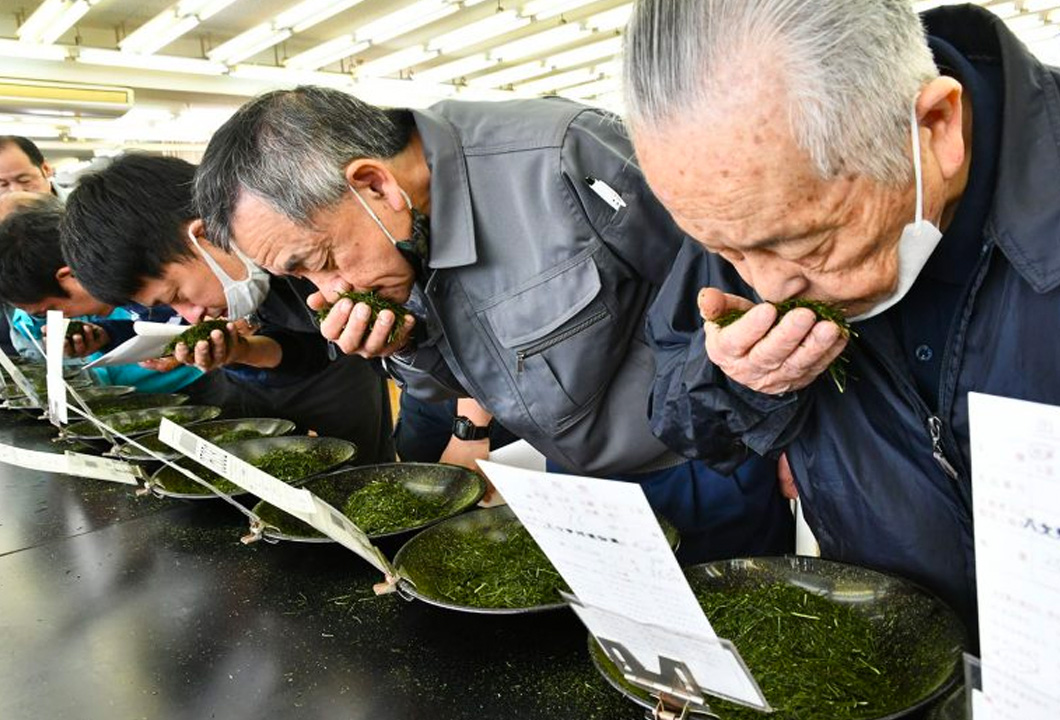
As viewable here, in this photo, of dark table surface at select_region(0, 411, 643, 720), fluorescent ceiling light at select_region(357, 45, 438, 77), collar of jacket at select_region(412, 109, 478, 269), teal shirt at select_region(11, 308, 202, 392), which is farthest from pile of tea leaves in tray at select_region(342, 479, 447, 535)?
fluorescent ceiling light at select_region(357, 45, 438, 77)

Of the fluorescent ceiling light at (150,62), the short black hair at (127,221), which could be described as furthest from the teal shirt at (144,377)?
the fluorescent ceiling light at (150,62)

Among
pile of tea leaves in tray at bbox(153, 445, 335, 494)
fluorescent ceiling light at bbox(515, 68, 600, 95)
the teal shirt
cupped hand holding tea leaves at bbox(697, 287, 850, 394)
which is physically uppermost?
cupped hand holding tea leaves at bbox(697, 287, 850, 394)

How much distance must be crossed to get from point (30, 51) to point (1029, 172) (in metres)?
9.62

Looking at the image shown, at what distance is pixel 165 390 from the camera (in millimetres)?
3232

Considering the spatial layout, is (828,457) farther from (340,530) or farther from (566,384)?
(340,530)

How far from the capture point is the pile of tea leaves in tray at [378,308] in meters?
1.60

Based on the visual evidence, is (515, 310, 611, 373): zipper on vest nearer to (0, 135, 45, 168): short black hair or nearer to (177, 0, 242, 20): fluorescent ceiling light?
(0, 135, 45, 168): short black hair

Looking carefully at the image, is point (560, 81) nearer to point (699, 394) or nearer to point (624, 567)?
point (699, 394)

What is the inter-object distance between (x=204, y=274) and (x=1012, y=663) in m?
2.05


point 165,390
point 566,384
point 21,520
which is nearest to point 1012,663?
point 566,384

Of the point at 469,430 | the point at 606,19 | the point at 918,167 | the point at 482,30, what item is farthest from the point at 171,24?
the point at 918,167

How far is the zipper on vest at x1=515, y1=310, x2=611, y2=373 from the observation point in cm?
156

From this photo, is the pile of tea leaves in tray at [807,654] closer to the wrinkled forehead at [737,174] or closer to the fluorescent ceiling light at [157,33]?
the wrinkled forehead at [737,174]

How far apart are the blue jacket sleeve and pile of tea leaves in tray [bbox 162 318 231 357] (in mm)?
1556
